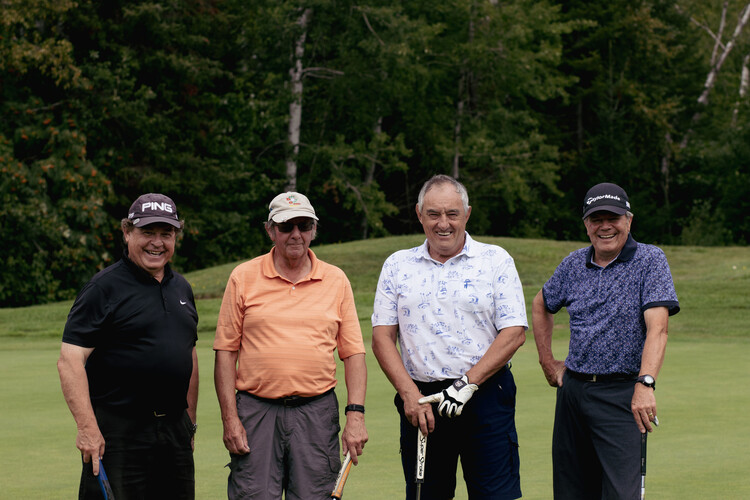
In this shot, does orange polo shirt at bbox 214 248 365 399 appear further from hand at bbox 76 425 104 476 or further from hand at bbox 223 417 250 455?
hand at bbox 76 425 104 476

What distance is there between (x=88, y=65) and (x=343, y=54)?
24.9ft

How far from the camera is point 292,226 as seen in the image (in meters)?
4.67

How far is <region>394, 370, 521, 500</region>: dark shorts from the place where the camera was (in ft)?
15.4

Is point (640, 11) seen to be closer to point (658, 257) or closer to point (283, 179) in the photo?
point (283, 179)

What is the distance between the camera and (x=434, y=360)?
465cm

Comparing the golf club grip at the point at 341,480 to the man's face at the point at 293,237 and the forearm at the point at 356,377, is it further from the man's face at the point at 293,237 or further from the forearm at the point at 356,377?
the man's face at the point at 293,237

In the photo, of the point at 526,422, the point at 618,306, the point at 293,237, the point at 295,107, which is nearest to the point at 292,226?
the point at 293,237

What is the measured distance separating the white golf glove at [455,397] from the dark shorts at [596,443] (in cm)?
59

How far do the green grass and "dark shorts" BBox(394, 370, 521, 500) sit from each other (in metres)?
1.38

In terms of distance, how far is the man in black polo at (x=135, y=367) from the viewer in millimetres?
4422

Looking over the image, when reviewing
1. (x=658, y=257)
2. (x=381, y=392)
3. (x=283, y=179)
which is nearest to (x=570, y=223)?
(x=283, y=179)

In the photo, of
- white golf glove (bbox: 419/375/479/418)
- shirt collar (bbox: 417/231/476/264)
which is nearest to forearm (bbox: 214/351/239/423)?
white golf glove (bbox: 419/375/479/418)

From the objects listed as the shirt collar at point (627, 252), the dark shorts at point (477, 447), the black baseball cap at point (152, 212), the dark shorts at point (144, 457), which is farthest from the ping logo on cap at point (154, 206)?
the shirt collar at point (627, 252)

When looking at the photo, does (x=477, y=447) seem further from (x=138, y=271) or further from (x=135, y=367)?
(x=138, y=271)
